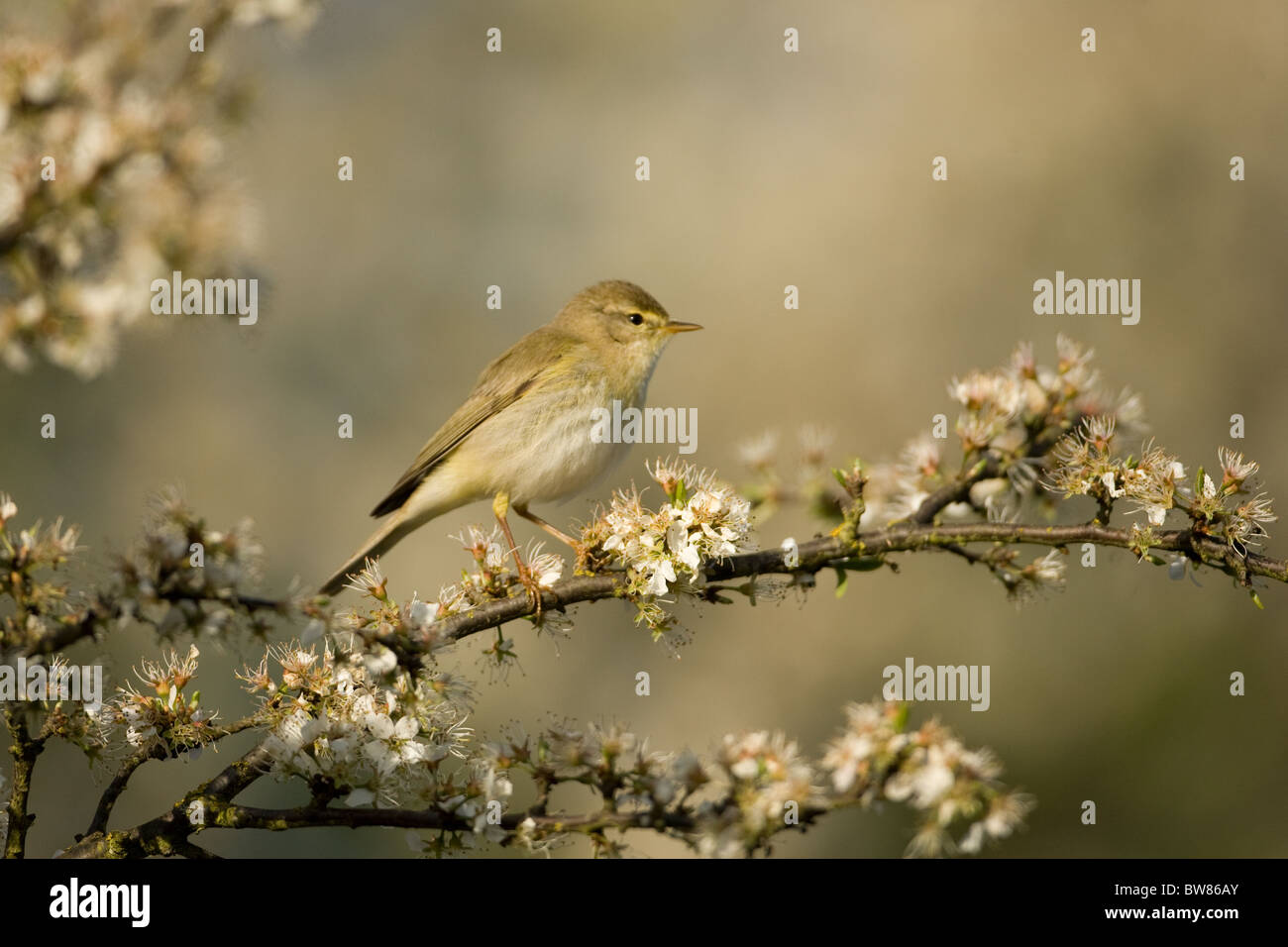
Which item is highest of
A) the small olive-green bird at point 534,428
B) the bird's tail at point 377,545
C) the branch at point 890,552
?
the small olive-green bird at point 534,428

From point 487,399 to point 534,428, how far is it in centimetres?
39

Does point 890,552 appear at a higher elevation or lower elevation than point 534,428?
lower

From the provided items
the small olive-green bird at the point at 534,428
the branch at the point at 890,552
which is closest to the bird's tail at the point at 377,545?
the small olive-green bird at the point at 534,428

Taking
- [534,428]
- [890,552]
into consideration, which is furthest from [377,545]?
[890,552]

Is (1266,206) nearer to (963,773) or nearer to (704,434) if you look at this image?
(704,434)

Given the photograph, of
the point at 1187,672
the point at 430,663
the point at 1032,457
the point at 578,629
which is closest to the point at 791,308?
the point at 578,629

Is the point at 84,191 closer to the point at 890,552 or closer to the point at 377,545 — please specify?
the point at 890,552

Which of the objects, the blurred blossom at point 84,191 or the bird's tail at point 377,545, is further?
the bird's tail at point 377,545

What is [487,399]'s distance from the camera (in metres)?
5.43

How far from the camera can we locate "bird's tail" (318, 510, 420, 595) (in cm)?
440

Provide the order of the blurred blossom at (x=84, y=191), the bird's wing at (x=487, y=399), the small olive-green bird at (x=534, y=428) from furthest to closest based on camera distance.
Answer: the bird's wing at (x=487, y=399) → the small olive-green bird at (x=534, y=428) → the blurred blossom at (x=84, y=191)

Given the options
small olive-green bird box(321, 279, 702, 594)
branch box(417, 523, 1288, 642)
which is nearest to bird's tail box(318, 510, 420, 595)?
small olive-green bird box(321, 279, 702, 594)

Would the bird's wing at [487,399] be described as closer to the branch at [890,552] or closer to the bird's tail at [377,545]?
the bird's tail at [377,545]

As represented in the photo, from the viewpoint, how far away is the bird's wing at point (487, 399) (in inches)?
205
